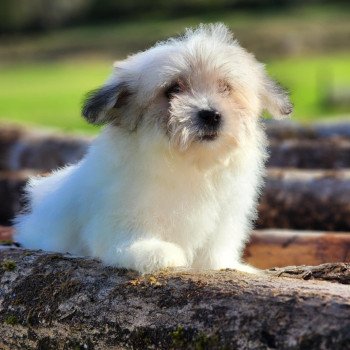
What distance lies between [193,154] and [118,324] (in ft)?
3.71

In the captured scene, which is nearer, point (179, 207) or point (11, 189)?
point (179, 207)

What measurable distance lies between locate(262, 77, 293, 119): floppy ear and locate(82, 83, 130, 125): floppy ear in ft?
3.06

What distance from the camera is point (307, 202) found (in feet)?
31.3

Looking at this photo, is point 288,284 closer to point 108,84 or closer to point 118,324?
point 118,324

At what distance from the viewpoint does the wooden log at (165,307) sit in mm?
4672

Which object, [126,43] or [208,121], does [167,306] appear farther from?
[126,43]

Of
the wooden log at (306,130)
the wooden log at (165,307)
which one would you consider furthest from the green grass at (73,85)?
the wooden log at (165,307)

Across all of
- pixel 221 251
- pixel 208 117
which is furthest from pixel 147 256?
pixel 208 117

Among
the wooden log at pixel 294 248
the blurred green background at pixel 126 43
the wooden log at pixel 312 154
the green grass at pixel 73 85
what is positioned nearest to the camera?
the wooden log at pixel 294 248

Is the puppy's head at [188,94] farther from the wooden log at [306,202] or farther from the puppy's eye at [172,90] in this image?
the wooden log at [306,202]

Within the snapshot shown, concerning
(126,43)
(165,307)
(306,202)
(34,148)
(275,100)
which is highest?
(275,100)

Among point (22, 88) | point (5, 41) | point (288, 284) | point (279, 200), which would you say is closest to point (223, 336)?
point (288, 284)

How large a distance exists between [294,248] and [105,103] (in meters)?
2.85

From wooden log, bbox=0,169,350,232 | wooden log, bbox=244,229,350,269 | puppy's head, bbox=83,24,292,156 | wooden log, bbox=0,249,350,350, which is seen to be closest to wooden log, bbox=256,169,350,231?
wooden log, bbox=0,169,350,232
